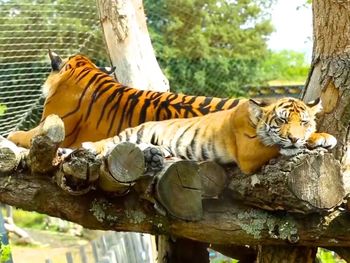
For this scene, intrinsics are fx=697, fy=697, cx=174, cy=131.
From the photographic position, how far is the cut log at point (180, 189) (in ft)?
7.40

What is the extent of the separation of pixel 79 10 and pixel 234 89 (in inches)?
285

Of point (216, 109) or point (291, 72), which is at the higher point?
point (216, 109)

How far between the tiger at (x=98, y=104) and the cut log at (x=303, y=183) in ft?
3.31

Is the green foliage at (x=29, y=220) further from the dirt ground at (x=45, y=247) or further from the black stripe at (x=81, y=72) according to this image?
the black stripe at (x=81, y=72)

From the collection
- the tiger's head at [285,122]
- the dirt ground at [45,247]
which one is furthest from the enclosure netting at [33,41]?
the tiger's head at [285,122]

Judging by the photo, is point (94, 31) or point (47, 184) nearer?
point (47, 184)

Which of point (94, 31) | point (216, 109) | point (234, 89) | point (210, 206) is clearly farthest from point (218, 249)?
point (234, 89)

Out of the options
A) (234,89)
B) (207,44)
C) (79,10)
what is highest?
(79,10)

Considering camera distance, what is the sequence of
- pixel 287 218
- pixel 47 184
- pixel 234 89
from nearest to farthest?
pixel 287 218, pixel 47 184, pixel 234 89

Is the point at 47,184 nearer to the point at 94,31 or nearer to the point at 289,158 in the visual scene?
the point at 289,158

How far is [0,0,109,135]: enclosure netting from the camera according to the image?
6254 millimetres

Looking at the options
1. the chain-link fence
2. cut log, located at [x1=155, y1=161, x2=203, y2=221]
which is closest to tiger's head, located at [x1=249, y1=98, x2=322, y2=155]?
cut log, located at [x1=155, y1=161, x2=203, y2=221]

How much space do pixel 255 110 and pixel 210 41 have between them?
13.1 meters

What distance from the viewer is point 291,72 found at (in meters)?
15.4
